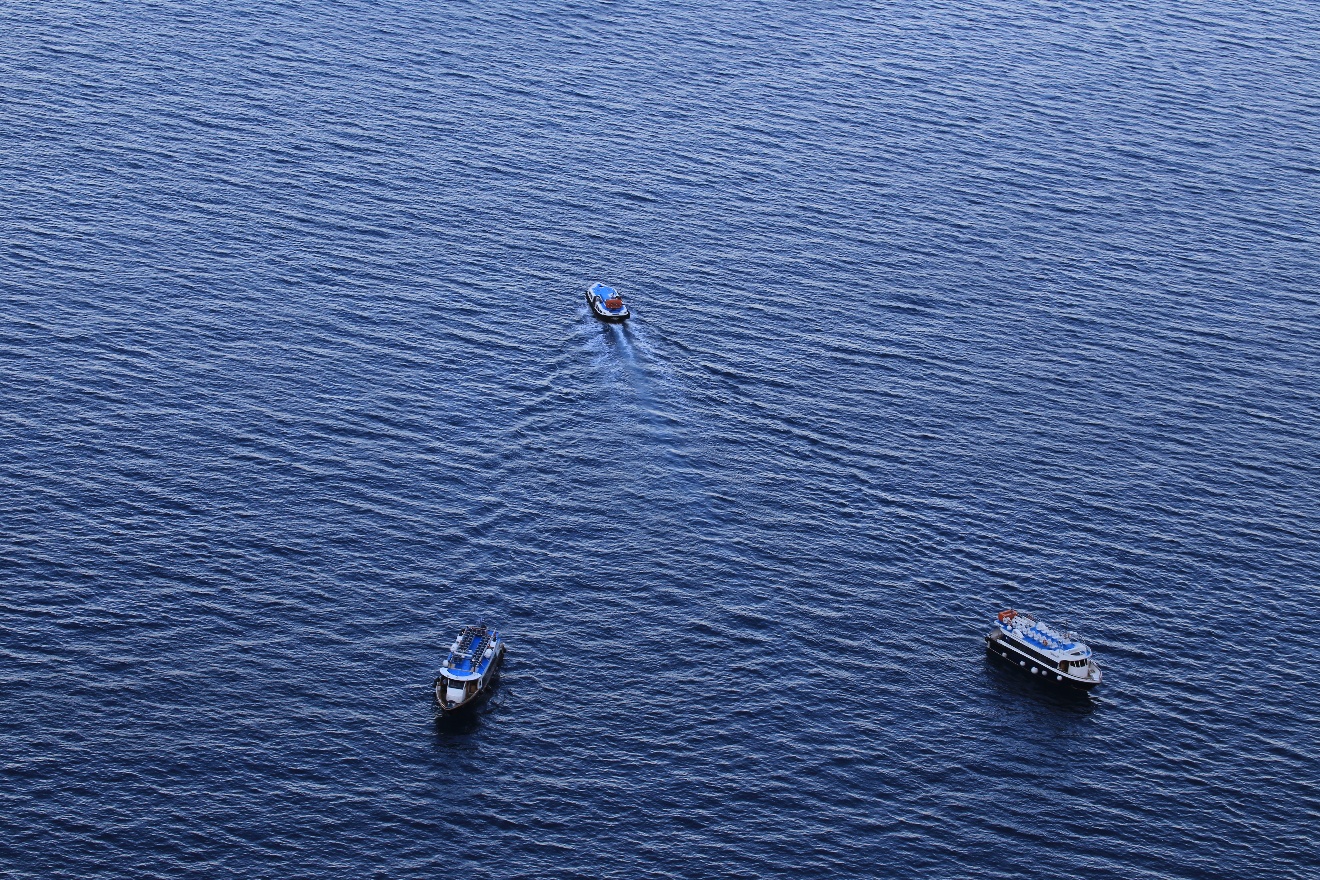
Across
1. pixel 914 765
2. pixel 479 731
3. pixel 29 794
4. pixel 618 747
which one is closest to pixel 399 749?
pixel 479 731

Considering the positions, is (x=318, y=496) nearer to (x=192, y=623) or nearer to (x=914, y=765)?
(x=192, y=623)

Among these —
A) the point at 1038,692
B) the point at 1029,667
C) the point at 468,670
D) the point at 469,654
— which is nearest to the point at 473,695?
the point at 468,670

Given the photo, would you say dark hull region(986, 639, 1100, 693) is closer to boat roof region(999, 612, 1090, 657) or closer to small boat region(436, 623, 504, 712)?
boat roof region(999, 612, 1090, 657)

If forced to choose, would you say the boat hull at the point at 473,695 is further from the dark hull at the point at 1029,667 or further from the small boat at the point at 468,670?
the dark hull at the point at 1029,667

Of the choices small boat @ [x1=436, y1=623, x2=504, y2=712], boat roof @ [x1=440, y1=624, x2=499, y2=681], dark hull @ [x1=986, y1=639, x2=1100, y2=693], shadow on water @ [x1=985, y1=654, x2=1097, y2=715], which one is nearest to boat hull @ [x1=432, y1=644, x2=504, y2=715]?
small boat @ [x1=436, y1=623, x2=504, y2=712]

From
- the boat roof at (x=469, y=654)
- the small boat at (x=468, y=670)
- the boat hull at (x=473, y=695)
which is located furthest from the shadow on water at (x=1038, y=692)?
the boat roof at (x=469, y=654)

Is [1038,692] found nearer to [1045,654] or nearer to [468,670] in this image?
[1045,654]
